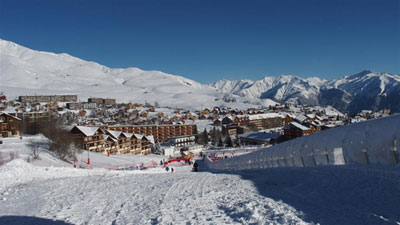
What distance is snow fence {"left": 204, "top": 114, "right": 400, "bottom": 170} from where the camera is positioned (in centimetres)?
624

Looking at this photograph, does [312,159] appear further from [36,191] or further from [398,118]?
[36,191]

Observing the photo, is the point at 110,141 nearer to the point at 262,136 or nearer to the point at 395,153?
the point at 395,153

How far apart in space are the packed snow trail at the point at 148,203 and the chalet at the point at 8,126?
31213 millimetres

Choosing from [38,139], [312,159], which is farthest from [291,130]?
[312,159]

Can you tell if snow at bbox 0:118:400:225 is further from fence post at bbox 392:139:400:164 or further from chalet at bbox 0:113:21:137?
chalet at bbox 0:113:21:137

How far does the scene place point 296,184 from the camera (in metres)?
8.13

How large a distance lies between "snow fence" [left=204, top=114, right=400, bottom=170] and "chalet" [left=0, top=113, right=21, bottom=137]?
3823 centimetres

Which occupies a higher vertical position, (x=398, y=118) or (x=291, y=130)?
(x=398, y=118)

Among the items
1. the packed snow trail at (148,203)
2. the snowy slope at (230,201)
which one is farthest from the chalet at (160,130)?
the snowy slope at (230,201)

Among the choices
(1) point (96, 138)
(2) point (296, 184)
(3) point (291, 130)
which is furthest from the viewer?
(3) point (291, 130)

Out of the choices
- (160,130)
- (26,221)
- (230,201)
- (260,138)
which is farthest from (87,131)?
(260,138)

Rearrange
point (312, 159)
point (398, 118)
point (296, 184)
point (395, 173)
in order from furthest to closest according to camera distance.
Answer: point (312, 159)
point (296, 184)
point (395, 173)
point (398, 118)

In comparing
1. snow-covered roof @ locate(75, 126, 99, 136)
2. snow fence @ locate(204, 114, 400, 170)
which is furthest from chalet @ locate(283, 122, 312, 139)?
snow fence @ locate(204, 114, 400, 170)

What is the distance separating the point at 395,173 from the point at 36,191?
11.2m
